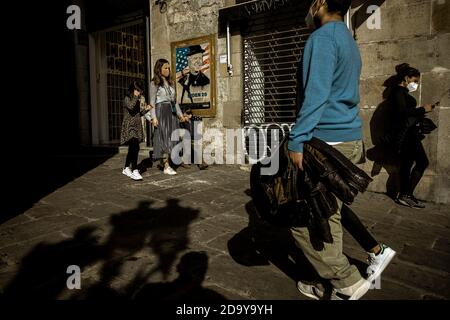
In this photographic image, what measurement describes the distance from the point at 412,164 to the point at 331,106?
10.8ft

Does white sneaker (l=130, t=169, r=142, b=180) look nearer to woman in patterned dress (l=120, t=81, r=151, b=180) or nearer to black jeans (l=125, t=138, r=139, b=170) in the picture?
woman in patterned dress (l=120, t=81, r=151, b=180)

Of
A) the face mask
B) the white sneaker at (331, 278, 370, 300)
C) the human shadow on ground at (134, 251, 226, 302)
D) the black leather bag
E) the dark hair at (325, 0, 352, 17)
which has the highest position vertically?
the dark hair at (325, 0, 352, 17)

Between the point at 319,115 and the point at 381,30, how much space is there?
3907 millimetres

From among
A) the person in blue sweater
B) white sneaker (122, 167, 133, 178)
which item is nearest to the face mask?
the person in blue sweater

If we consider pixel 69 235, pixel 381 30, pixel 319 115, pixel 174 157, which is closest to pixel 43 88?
pixel 174 157

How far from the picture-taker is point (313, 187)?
1.96 meters

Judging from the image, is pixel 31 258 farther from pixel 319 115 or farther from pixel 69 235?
pixel 319 115

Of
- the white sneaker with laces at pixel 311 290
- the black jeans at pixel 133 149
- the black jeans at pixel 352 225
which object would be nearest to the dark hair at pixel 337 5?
the black jeans at pixel 352 225

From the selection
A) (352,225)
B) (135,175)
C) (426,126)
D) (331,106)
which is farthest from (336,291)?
(135,175)

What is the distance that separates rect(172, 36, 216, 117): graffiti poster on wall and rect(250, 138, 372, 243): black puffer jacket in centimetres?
551

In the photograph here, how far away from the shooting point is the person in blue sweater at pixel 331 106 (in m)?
1.88

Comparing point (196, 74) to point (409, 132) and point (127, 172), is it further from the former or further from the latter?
point (409, 132)

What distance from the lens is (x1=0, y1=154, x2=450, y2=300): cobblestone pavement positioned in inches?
92.9

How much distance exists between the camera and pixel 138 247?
305cm
